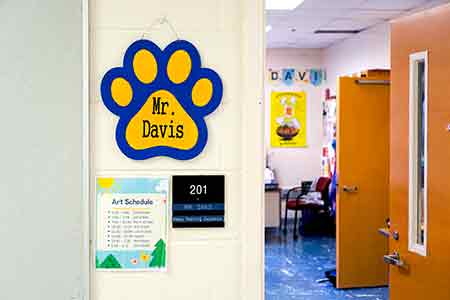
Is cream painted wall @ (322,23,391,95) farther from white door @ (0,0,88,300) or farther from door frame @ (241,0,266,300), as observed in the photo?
white door @ (0,0,88,300)

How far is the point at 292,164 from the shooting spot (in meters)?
8.90

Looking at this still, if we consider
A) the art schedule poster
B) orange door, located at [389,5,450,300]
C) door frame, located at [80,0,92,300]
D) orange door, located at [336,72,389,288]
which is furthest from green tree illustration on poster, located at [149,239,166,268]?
orange door, located at [336,72,389,288]

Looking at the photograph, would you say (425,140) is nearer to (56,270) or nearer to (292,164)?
(56,270)

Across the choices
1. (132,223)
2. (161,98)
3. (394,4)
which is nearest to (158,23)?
(161,98)

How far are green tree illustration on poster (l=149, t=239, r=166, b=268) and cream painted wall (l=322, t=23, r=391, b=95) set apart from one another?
5024mm

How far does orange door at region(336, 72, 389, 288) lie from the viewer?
5.36 meters

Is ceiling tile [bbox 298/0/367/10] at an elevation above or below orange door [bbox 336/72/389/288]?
above

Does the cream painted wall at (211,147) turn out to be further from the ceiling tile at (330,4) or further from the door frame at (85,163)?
the ceiling tile at (330,4)

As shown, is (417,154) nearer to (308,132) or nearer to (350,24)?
(350,24)

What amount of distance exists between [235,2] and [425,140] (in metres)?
1.39

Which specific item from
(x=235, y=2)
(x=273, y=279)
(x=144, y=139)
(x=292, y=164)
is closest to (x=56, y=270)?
(x=144, y=139)

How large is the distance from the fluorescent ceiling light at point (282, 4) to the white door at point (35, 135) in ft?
12.9

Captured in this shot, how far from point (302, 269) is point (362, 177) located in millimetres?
1229

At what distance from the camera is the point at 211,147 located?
5.61 ft
